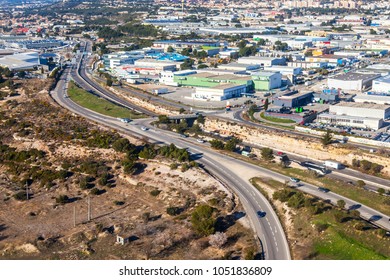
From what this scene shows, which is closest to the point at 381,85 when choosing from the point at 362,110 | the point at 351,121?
the point at 362,110

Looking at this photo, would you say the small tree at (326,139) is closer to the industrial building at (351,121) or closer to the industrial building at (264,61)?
the industrial building at (351,121)

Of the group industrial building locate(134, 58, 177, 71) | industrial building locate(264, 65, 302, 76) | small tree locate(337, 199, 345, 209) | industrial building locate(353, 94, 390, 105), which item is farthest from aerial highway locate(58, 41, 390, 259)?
industrial building locate(264, 65, 302, 76)

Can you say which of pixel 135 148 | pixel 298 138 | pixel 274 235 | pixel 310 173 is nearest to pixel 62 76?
pixel 135 148

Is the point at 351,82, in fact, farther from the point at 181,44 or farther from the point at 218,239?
the point at 181,44

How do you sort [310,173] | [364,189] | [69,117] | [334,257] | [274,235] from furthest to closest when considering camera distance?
[69,117] → [310,173] → [364,189] → [274,235] → [334,257]

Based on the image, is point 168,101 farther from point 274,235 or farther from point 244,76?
point 274,235

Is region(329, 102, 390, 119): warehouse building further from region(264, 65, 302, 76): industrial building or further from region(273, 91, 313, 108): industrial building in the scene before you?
region(264, 65, 302, 76): industrial building
